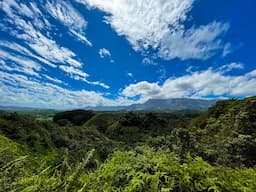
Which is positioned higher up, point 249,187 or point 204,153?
point 249,187

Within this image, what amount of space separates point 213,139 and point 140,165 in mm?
18583

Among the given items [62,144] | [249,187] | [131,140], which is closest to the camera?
[249,187]

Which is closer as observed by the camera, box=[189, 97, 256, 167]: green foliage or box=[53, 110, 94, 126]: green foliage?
box=[189, 97, 256, 167]: green foliage

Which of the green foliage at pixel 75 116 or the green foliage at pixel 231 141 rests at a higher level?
the green foliage at pixel 75 116

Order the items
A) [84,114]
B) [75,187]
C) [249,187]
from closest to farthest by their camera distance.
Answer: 1. [75,187]
2. [249,187]
3. [84,114]

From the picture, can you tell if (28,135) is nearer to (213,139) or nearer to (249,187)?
(213,139)

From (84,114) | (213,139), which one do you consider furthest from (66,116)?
(213,139)

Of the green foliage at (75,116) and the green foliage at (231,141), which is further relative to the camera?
the green foliage at (75,116)

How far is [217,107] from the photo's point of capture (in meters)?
29.8

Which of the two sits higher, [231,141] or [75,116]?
[75,116]

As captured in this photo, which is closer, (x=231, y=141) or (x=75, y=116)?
(x=231, y=141)

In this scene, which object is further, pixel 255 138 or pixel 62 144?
pixel 62 144

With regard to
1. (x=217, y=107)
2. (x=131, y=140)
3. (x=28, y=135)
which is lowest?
(x=131, y=140)

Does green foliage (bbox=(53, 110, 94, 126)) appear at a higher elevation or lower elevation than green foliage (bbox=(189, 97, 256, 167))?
higher
